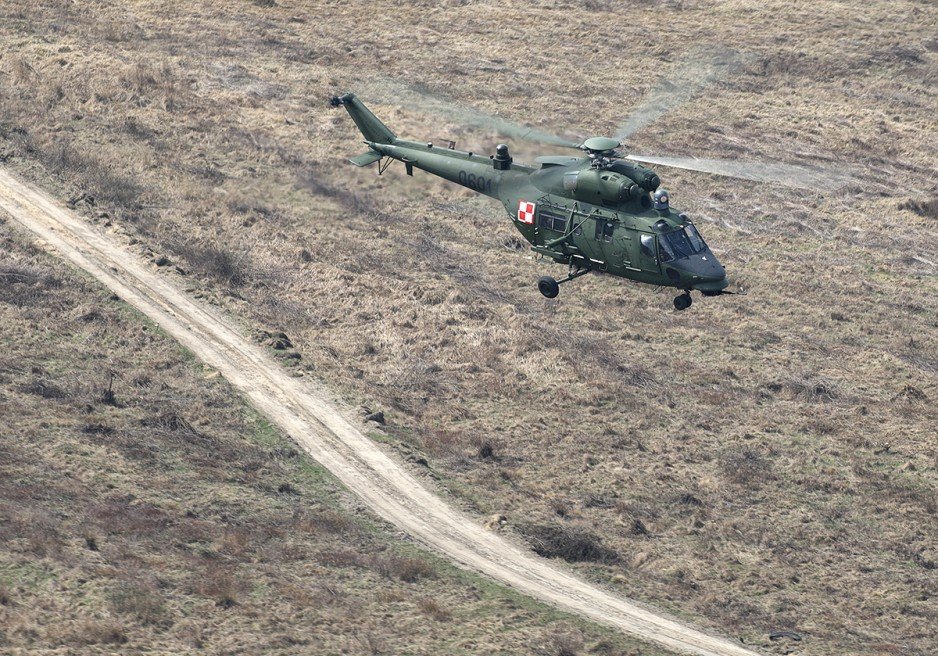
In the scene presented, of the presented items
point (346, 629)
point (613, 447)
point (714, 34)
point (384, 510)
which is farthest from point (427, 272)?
point (714, 34)

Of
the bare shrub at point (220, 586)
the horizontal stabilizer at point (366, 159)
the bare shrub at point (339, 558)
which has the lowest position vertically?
the bare shrub at point (339, 558)

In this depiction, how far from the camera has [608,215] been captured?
3052 centimetres

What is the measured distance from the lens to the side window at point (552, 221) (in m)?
31.4

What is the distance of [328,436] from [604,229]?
10614 mm

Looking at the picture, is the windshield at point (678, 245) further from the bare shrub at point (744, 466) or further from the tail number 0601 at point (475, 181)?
the bare shrub at point (744, 466)

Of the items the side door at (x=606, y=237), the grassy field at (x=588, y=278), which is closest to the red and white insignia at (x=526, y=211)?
the side door at (x=606, y=237)

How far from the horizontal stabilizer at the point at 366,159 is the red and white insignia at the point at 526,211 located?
224 inches

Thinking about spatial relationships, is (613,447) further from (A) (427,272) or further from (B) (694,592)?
(A) (427,272)

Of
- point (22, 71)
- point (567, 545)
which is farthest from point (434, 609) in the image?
point (22, 71)

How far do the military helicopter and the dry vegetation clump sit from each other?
8.92 meters

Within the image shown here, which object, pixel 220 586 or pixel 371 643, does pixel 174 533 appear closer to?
pixel 220 586

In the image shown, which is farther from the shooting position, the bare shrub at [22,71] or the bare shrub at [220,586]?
the bare shrub at [22,71]

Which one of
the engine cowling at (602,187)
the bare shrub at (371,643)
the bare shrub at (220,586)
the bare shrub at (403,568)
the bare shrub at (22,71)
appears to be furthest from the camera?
the bare shrub at (22,71)

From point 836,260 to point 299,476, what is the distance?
2742 cm
